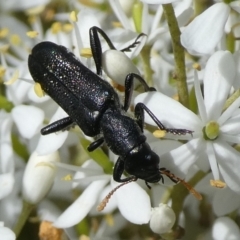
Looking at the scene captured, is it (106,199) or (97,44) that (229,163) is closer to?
(106,199)

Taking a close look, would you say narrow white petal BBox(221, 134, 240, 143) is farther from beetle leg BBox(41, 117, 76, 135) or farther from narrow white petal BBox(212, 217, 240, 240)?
beetle leg BBox(41, 117, 76, 135)

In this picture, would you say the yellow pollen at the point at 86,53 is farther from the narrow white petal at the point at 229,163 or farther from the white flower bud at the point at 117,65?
the narrow white petal at the point at 229,163

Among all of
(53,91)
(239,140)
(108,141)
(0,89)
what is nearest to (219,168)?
A: (239,140)

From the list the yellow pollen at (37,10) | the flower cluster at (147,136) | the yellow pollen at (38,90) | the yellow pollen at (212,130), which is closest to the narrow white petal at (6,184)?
the flower cluster at (147,136)

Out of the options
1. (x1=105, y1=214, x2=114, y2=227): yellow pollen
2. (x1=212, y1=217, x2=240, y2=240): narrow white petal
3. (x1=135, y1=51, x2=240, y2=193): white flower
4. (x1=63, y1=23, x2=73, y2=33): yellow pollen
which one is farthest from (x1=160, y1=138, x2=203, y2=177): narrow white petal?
(x1=63, y1=23, x2=73, y2=33): yellow pollen

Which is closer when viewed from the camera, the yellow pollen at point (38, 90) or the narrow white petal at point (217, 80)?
the narrow white petal at point (217, 80)

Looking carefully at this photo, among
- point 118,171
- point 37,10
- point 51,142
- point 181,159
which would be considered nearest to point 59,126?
point 51,142
